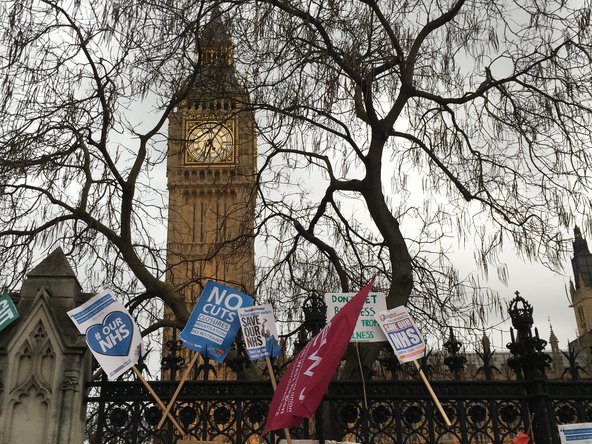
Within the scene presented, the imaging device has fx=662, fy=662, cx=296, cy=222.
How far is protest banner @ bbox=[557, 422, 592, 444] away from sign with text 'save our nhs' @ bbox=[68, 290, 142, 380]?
4.19 meters

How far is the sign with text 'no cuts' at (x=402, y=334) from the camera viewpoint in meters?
6.44

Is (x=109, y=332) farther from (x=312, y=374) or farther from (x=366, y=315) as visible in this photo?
(x=366, y=315)

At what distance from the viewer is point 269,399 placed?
639 centimetres

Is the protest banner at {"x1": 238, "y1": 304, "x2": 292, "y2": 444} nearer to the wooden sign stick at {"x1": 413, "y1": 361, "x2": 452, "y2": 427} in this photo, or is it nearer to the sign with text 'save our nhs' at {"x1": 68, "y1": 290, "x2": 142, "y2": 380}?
the sign with text 'save our nhs' at {"x1": 68, "y1": 290, "x2": 142, "y2": 380}

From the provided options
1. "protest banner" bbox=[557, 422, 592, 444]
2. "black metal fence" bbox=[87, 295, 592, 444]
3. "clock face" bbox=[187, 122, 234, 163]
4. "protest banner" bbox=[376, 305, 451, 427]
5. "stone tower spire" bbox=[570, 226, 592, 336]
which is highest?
"stone tower spire" bbox=[570, 226, 592, 336]

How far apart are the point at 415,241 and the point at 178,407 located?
4.93 metres

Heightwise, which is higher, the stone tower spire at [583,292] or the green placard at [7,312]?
the stone tower spire at [583,292]

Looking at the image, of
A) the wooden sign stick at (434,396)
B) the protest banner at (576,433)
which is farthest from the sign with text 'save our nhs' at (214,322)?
the protest banner at (576,433)

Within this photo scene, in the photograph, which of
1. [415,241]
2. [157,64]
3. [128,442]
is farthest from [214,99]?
[128,442]

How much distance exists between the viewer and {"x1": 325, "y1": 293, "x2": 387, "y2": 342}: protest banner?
6.70 m

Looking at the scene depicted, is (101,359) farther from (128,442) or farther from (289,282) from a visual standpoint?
(289,282)

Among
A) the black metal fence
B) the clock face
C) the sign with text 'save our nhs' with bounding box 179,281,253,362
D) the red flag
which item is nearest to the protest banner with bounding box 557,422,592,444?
the black metal fence

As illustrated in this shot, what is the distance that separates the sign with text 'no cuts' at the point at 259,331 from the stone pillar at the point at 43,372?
1602mm

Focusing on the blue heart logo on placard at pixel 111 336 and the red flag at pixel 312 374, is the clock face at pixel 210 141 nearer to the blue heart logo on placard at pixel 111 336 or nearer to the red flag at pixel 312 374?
the blue heart logo on placard at pixel 111 336
